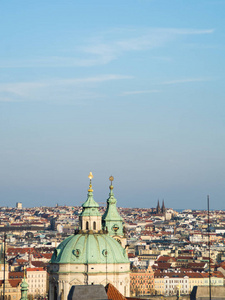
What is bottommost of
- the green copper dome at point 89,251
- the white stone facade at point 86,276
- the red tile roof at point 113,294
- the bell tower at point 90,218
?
the red tile roof at point 113,294

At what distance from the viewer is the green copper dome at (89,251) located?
55.7 meters

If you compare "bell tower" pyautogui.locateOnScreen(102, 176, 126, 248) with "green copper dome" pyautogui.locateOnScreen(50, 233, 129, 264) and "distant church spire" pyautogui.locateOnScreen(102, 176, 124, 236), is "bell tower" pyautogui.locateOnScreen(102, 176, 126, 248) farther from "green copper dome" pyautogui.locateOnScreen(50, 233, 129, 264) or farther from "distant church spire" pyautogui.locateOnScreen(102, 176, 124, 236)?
"green copper dome" pyautogui.locateOnScreen(50, 233, 129, 264)

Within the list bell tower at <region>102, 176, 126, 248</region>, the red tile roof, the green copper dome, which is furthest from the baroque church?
bell tower at <region>102, 176, 126, 248</region>

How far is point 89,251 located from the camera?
5578 centimetres

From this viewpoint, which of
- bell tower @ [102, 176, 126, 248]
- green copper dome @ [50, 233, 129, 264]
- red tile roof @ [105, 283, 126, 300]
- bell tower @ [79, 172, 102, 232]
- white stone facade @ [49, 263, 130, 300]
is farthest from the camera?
bell tower @ [102, 176, 126, 248]

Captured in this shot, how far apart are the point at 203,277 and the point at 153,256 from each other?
3527 cm

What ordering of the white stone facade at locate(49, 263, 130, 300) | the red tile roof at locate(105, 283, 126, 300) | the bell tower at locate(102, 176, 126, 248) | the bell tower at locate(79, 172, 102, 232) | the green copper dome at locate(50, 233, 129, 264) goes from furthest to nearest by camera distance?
the bell tower at locate(102, 176, 126, 248), the bell tower at locate(79, 172, 102, 232), the green copper dome at locate(50, 233, 129, 264), the white stone facade at locate(49, 263, 130, 300), the red tile roof at locate(105, 283, 126, 300)

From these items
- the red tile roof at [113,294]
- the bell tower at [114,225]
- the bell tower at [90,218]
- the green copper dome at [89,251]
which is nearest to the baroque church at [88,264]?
the green copper dome at [89,251]

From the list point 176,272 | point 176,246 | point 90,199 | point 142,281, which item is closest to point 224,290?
point 90,199

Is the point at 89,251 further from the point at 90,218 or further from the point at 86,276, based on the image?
the point at 90,218

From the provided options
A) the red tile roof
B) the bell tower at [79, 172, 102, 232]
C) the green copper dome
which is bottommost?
the red tile roof

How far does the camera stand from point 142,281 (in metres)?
123

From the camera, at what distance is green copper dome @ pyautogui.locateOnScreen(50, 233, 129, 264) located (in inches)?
2194

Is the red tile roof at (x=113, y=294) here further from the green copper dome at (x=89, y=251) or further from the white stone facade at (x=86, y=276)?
the green copper dome at (x=89, y=251)
